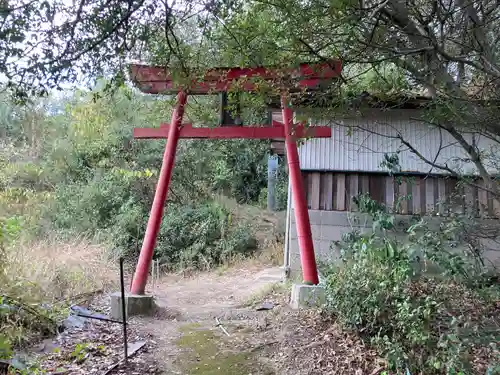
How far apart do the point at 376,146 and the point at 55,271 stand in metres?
4.90

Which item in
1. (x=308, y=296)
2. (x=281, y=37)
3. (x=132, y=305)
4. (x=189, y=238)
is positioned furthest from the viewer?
(x=189, y=238)

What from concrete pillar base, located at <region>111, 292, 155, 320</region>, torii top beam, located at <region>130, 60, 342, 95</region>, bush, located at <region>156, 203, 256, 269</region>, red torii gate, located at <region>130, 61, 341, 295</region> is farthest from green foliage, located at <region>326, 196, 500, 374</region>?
bush, located at <region>156, 203, 256, 269</region>

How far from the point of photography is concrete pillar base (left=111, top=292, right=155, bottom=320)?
17.2 ft

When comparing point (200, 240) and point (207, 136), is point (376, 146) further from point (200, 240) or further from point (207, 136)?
point (200, 240)

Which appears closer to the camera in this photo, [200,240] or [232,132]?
[232,132]

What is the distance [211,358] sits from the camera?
4086 mm

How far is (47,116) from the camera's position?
14312mm

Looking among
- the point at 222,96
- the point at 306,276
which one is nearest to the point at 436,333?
the point at 306,276

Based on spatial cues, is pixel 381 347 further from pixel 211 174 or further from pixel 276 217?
pixel 211 174

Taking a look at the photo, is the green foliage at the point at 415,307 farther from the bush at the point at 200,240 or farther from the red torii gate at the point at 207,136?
the bush at the point at 200,240

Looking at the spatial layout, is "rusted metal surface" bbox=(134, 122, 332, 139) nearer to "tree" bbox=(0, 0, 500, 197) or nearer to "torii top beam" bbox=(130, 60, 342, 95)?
"torii top beam" bbox=(130, 60, 342, 95)

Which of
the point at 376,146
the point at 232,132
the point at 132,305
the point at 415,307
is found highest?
the point at 232,132

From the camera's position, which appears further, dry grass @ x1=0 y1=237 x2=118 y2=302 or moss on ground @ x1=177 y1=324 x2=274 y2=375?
dry grass @ x1=0 y1=237 x2=118 y2=302

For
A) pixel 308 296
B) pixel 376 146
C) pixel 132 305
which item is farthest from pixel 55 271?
pixel 376 146
